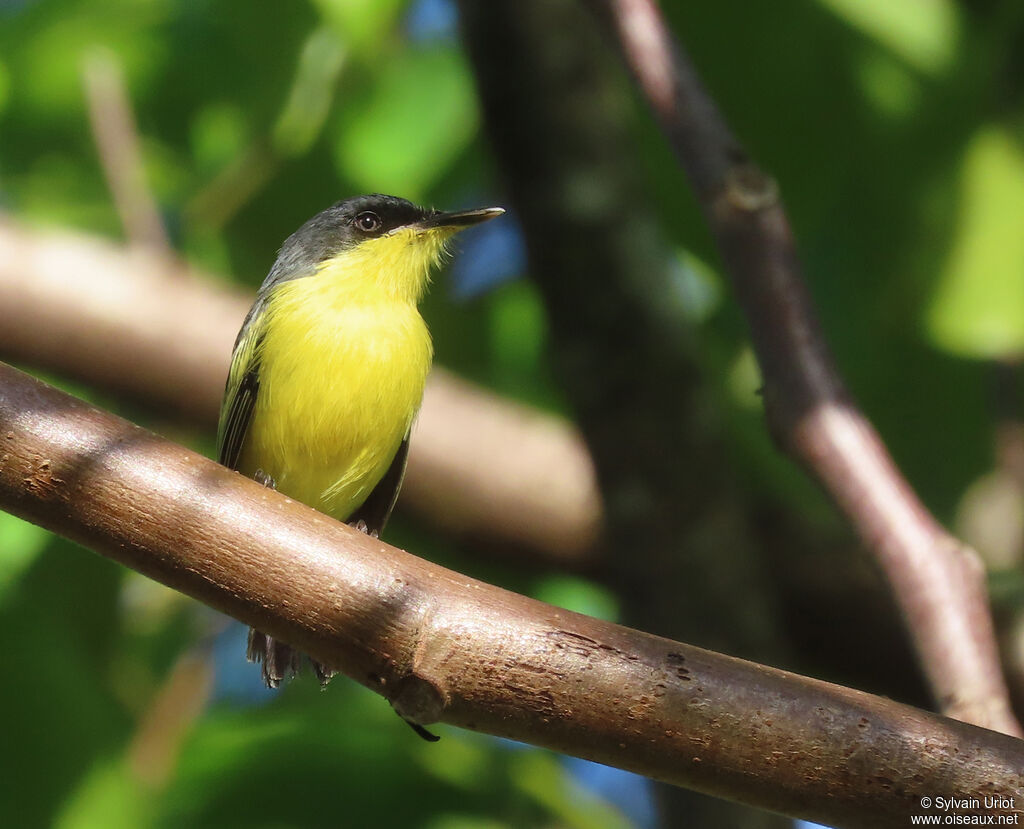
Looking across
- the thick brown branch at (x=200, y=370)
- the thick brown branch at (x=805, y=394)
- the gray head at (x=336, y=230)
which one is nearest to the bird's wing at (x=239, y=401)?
the gray head at (x=336, y=230)

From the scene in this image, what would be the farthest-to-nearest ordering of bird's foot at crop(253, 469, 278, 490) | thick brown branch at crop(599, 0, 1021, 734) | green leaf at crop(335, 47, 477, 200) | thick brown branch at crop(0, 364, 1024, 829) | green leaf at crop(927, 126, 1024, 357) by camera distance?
green leaf at crop(335, 47, 477, 200)
bird's foot at crop(253, 469, 278, 490)
green leaf at crop(927, 126, 1024, 357)
thick brown branch at crop(599, 0, 1021, 734)
thick brown branch at crop(0, 364, 1024, 829)

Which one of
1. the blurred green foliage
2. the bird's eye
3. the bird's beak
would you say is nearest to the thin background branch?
the blurred green foliage

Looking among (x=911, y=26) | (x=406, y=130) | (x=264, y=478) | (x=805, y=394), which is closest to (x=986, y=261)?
(x=911, y=26)

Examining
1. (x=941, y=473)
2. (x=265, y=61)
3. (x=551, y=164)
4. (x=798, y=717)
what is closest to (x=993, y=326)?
(x=941, y=473)

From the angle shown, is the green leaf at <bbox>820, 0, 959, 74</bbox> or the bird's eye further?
the bird's eye

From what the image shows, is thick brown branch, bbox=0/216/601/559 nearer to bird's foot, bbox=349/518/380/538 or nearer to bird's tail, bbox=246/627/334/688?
bird's foot, bbox=349/518/380/538

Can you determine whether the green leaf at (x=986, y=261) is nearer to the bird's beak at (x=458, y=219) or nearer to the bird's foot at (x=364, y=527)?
the bird's beak at (x=458, y=219)

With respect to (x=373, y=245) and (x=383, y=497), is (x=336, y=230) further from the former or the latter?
(x=383, y=497)
